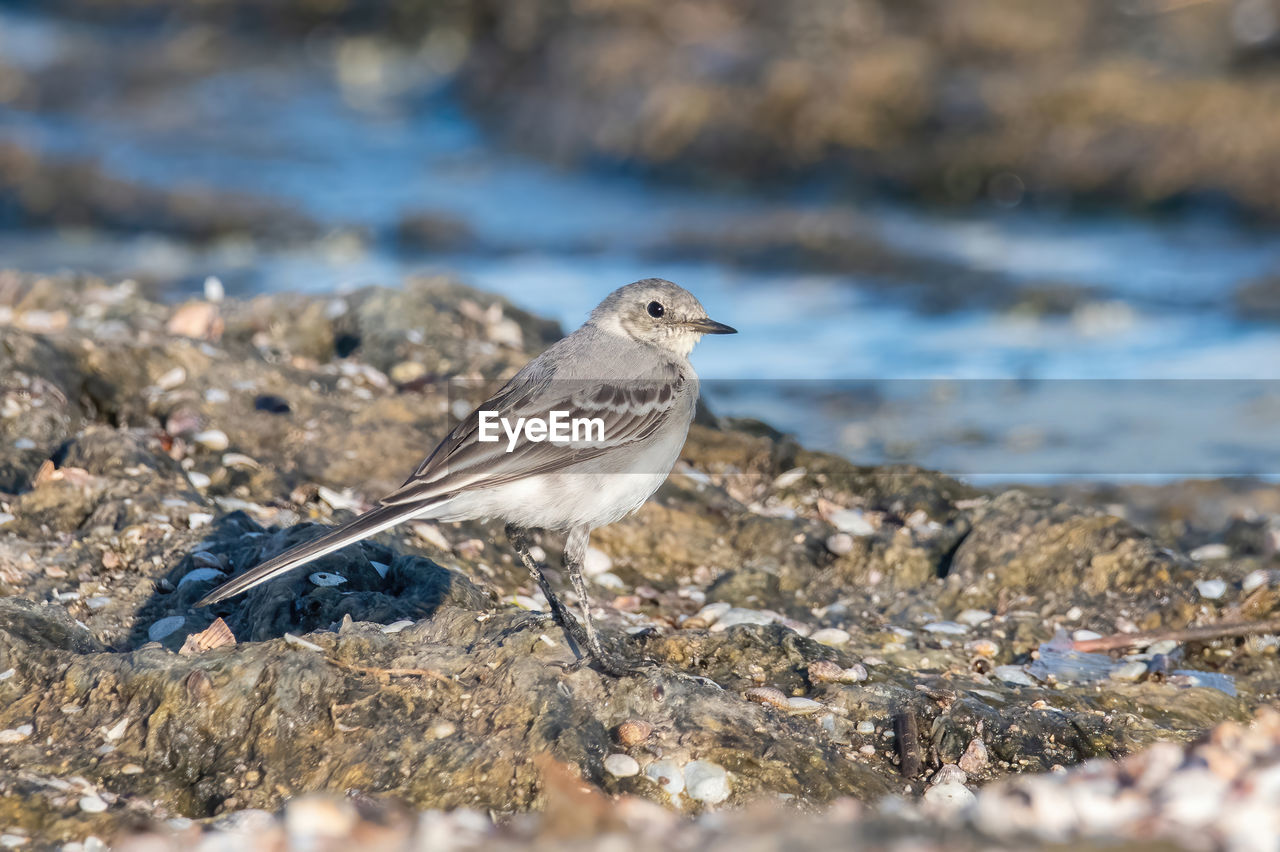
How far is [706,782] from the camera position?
3486 mm

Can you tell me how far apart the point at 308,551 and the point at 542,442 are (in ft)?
3.30

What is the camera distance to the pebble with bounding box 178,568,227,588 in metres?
4.62

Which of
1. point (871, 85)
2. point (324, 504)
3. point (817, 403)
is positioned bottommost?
point (817, 403)

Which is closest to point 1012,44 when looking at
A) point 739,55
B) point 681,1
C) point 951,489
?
point 739,55

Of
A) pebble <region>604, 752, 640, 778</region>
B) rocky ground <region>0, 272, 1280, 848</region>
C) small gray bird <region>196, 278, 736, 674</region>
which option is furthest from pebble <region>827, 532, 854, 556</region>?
pebble <region>604, 752, 640, 778</region>

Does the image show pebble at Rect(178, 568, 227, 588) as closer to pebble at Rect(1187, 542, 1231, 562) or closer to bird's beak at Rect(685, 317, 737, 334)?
bird's beak at Rect(685, 317, 737, 334)

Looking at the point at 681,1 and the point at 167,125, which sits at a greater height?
the point at 681,1

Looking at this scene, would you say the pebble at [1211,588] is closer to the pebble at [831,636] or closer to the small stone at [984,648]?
the small stone at [984,648]

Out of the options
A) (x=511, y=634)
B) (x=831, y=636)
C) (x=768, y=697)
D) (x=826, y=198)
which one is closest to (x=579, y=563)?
(x=511, y=634)

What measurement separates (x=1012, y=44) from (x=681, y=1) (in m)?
5.55

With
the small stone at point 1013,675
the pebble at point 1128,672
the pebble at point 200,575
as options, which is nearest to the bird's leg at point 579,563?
the pebble at point 200,575

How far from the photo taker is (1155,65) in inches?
673

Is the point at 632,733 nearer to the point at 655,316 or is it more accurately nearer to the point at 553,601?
the point at 553,601

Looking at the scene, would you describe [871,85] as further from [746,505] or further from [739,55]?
[746,505]
